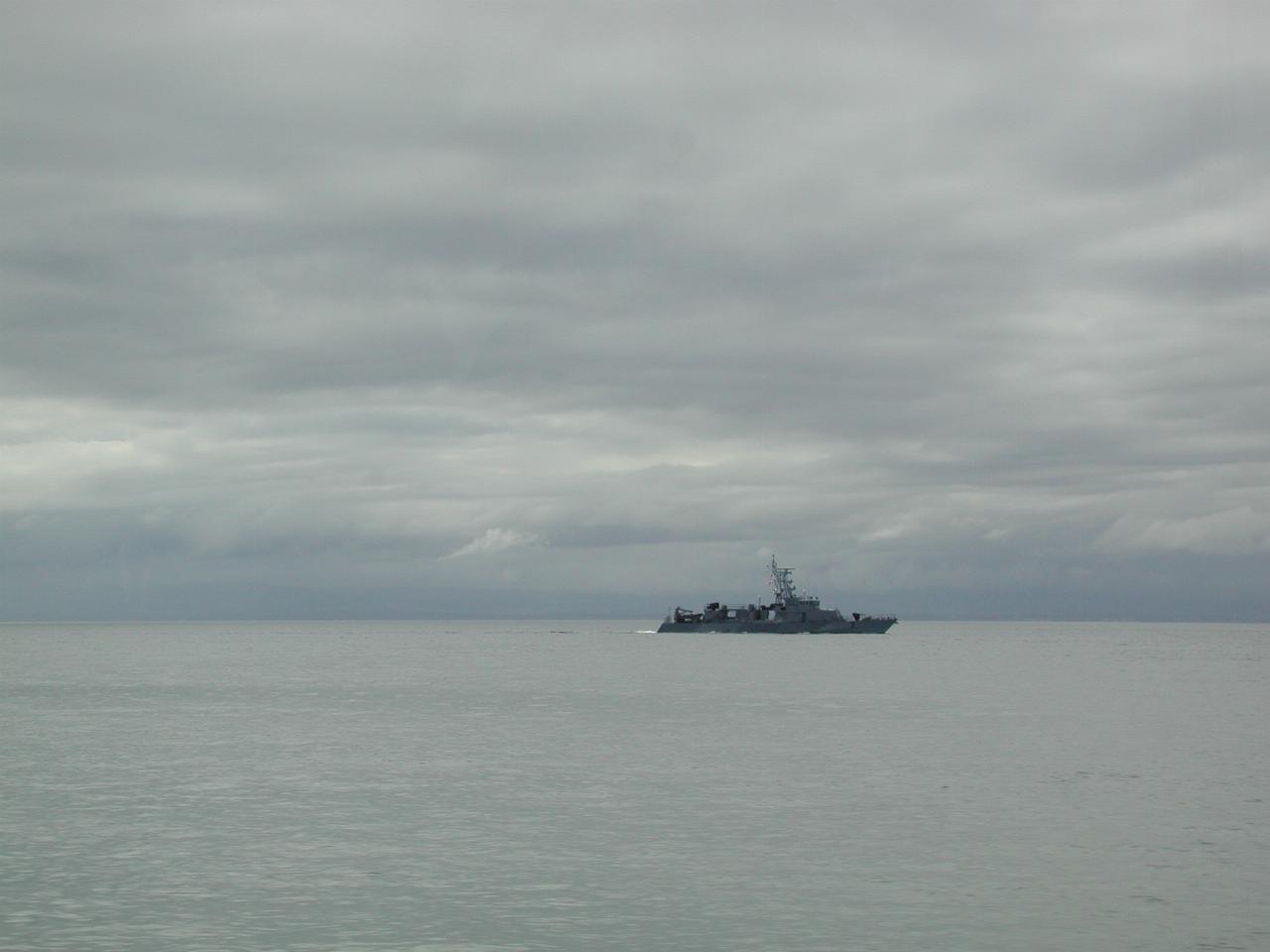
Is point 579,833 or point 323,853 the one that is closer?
point 323,853

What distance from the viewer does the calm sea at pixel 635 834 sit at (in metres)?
34.1

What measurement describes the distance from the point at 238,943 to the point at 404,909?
16.1ft

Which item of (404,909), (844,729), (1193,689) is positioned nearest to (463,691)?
(844,729)

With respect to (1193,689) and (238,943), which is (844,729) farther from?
(1193,689)

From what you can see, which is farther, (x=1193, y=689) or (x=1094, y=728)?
(x=1193, y=689)

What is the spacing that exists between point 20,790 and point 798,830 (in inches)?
1375

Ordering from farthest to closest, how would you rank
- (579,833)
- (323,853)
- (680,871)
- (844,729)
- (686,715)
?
(686,715) < (844,729) < (579,833) < (323,853) < (680,871)

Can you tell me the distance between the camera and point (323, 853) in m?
43.6

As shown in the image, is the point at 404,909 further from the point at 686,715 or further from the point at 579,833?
the point at 686,715

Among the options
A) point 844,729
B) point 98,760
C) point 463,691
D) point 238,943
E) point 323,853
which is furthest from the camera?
point 463,691

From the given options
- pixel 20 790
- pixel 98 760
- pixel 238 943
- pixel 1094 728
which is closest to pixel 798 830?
pixel 238 943

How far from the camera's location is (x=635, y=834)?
47.7m

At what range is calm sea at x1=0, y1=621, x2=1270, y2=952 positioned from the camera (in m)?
34.1

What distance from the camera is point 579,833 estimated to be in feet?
156
